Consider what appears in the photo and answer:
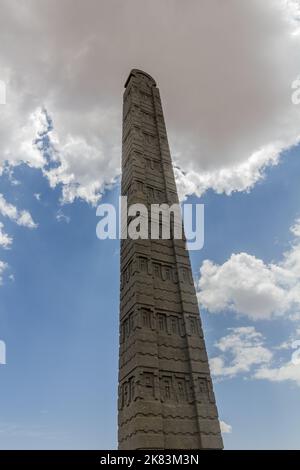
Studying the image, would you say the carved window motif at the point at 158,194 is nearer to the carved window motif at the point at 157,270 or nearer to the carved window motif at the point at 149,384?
the carved window motif at the point at 157,270

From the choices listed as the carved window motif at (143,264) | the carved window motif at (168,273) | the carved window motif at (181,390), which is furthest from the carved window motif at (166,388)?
the carved window motif at (143,264)

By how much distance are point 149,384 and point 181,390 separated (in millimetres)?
1882

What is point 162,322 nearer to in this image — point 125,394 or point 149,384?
point 149,384

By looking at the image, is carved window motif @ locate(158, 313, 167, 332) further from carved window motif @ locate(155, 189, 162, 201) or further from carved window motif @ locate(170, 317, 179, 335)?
carved window motif @ locate(155, 189, 162, 201)

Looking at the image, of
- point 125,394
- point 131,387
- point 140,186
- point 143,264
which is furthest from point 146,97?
point 125,394

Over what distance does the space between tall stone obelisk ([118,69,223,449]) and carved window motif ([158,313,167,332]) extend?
0.18 ft

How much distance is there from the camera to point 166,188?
25250 millimetres

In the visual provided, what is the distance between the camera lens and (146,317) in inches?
734

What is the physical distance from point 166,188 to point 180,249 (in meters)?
5.03

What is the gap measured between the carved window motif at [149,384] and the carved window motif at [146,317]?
2.41 m
